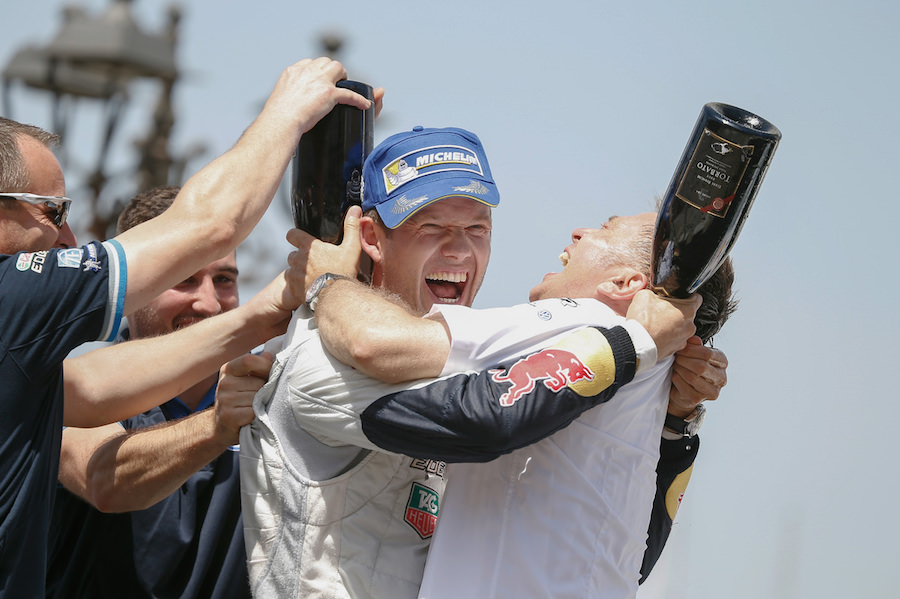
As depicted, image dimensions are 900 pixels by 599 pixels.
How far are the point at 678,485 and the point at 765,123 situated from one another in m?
1.24

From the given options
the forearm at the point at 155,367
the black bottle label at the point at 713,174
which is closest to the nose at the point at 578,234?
the black bottle label at the point at 713,174

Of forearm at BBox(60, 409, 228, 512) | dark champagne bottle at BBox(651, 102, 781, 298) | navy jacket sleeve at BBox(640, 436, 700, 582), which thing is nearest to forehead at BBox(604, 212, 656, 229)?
dark champagne bottle at BBox(651, 102, 781, 298)

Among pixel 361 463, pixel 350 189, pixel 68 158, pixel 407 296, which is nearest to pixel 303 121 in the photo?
pixel 350 189

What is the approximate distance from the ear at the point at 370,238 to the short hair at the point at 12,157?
0.99 metres

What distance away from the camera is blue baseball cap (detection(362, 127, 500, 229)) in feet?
10.2

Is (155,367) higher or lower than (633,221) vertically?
lower

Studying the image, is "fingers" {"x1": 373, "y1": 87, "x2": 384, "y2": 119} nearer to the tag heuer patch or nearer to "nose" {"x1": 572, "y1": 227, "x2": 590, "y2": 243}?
"nose" {"x1": 572, "y1": 227, "x2": 590, "y2": 243}

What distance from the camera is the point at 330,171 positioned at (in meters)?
3.28

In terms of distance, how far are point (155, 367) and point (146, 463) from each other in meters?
0.38

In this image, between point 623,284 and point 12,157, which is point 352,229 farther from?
point 12,157

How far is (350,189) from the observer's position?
3.30 metres

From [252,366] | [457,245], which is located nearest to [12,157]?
[252,366]

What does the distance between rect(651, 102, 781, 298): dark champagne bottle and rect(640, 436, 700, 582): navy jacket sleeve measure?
0.65 m

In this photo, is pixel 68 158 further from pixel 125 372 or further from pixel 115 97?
pixel 125 372
